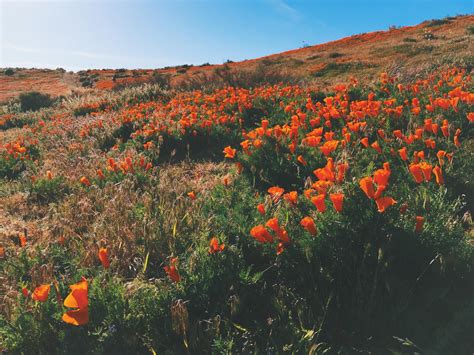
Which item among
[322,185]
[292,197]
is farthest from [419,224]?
[292,197]

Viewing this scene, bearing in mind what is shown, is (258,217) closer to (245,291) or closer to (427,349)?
(245,291)

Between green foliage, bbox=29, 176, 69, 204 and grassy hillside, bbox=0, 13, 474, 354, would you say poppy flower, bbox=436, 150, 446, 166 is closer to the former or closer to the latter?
grassy hillside, bbox=0, 13, 474, 354

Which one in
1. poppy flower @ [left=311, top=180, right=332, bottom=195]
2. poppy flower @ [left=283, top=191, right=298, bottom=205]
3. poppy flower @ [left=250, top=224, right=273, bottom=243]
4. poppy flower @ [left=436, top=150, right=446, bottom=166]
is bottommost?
poppy flower @ [left=250, top=224, right=273, bottom=243]

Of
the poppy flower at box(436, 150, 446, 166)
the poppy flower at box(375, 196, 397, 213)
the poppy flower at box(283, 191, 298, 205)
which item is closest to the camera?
the poppy flower at box(375, 196, 397, 213)

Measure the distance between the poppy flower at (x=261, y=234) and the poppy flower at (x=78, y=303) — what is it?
1.02 meters

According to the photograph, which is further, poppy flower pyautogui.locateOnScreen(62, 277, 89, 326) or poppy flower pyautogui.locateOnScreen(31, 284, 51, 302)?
poppy flower pyautogui.locateOnScreen(31, 284, 51, 302)

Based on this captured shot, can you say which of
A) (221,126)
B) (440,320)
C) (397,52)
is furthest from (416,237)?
(397,52)

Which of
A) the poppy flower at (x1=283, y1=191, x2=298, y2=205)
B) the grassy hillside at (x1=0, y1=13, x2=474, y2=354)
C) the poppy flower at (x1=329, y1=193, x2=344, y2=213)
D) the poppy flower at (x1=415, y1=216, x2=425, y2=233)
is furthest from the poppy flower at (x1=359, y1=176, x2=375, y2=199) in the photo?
the poppy flower at (x1=283, y1=191, x2=298, y2=205)

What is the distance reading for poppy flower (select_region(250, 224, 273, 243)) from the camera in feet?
7.61

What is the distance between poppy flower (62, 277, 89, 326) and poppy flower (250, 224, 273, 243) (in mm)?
1018

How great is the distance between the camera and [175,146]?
21.8 feet

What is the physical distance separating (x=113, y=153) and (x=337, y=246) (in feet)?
15.7

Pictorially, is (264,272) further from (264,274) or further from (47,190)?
(47,190)

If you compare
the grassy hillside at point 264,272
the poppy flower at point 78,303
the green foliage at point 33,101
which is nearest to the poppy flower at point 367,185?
the grassy hillside at point 264,272
